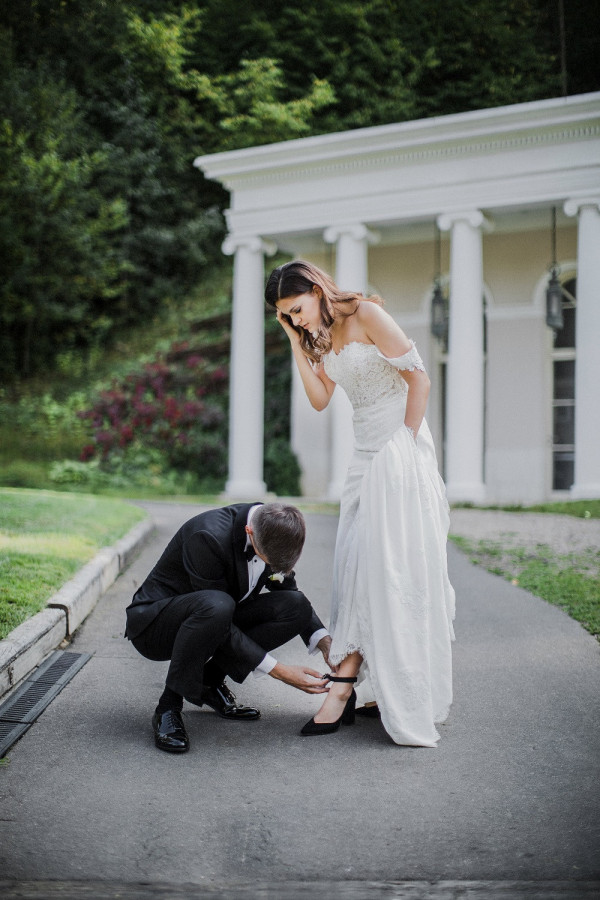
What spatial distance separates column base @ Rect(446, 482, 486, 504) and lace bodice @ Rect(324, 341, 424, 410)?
9.54 meters

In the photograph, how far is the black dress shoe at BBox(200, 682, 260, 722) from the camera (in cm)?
374

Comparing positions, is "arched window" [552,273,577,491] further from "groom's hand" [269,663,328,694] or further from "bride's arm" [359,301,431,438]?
"groom's hand" [269,663,328,694]

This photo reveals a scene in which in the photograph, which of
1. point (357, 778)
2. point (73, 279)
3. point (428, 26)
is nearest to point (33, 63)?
point (73, 279)

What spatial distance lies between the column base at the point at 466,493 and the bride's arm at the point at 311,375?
31.0 ft

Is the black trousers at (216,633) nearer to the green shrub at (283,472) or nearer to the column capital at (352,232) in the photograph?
the column capital at (352,232)

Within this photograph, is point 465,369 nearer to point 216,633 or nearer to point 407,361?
point 407,361

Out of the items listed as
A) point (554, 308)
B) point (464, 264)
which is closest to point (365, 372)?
point (554, 308)

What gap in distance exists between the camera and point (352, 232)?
14648 millimetres

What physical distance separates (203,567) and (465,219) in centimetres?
1158

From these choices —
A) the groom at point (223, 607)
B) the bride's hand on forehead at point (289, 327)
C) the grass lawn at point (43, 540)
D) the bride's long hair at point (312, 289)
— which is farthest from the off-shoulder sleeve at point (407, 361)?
the grass lawn at point (43, 540)

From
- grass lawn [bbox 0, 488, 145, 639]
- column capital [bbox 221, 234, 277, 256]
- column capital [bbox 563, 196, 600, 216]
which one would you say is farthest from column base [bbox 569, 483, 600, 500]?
column capital [bbox 221, 234, 277, 256]

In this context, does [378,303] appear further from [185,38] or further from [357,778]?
[185,38]

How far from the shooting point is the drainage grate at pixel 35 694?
345 centimetres

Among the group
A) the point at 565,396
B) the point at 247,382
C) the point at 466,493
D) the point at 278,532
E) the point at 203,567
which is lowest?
the point at 466,493
